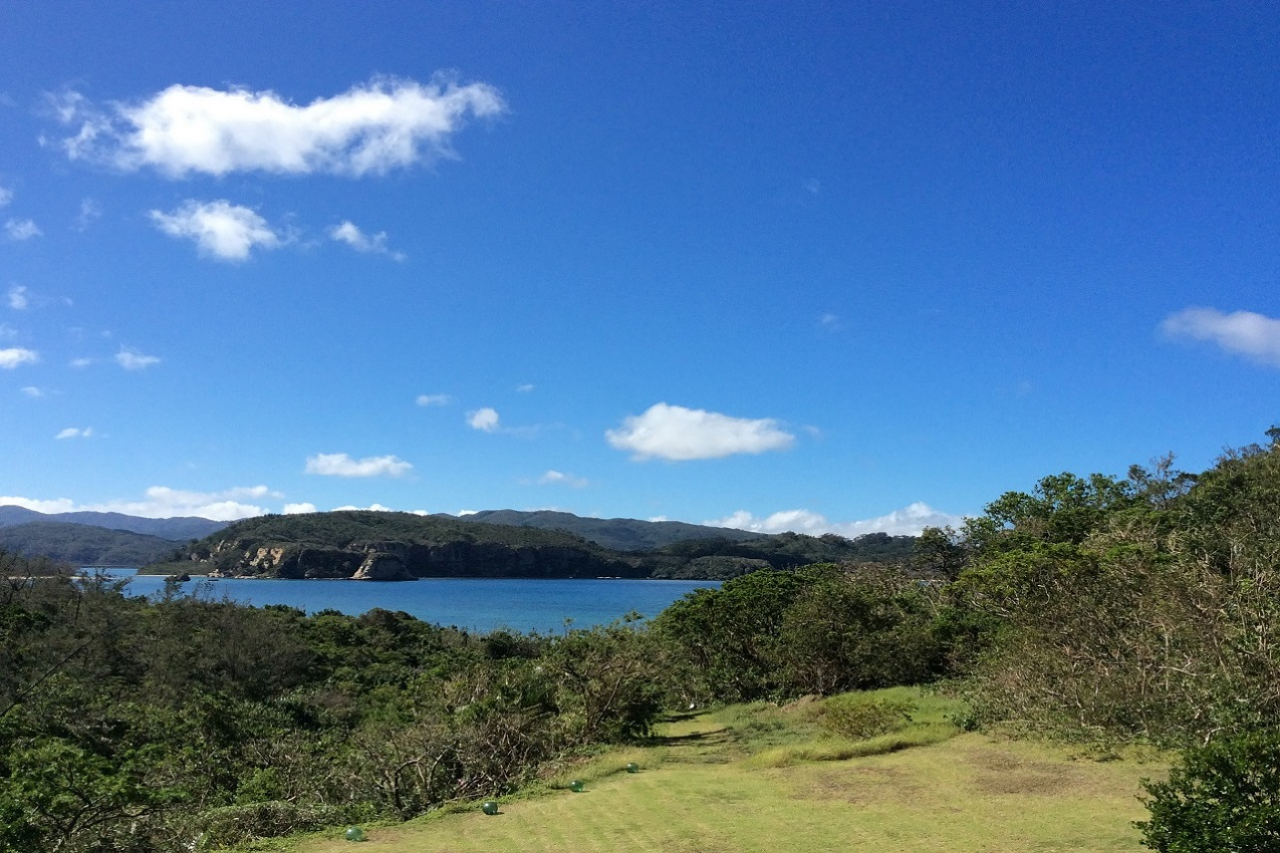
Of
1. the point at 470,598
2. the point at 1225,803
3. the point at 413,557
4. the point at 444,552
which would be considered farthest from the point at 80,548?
the point at 1225,803

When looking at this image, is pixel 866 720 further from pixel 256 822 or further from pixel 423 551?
pixel 423 551

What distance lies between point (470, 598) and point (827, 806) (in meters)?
105

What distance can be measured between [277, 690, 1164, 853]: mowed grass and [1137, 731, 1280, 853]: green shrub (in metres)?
2.37

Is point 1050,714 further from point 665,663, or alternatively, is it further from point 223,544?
point 223,544

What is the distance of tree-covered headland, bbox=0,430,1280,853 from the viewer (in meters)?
9.84

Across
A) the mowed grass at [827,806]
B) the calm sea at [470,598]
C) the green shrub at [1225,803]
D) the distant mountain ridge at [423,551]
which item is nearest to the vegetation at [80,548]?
the distant mountain ridge at [423,551]

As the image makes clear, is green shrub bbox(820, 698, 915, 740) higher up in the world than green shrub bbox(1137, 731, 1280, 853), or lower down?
lower down

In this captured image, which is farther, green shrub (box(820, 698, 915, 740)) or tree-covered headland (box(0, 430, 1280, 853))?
green shrub (box(820, 698, 915, 740))

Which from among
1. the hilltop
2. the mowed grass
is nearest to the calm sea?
the hilltop

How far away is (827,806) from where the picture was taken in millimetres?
11414

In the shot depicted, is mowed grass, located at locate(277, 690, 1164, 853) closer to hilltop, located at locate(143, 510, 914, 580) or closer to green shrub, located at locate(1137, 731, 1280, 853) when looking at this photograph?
green shrub, located at locate(1137, 731, 1280, 853)

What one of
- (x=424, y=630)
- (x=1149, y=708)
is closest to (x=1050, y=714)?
(x=1149, y=708)

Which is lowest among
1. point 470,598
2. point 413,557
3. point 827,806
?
point 470,598

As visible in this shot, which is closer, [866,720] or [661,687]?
[866,720]
